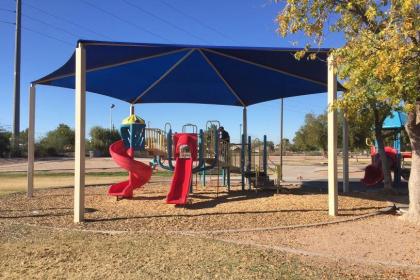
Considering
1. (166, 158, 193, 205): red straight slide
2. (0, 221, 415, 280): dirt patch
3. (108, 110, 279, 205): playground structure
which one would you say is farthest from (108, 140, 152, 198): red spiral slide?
(0, 221, 415, 280): dirt patch

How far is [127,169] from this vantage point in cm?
1366

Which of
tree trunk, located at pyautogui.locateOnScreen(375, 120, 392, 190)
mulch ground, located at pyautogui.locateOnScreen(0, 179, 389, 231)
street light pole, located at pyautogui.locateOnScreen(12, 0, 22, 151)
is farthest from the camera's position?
street light pole, located at pyautogui.locateOnScreen(12, 0, 22, 151)

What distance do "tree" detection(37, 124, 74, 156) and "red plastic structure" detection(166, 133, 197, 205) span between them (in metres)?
52.9

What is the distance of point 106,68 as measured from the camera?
1431 cm

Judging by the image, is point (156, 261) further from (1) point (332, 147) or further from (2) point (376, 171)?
(2) point (376, 171)

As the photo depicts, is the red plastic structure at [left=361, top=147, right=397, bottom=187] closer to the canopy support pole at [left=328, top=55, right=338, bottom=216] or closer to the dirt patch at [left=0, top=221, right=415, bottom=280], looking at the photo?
the canopy support pole at [left=328, top=55, right=338, bottom=216]

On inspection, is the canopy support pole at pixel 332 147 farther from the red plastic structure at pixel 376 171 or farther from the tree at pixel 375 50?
the red plastic structure at pixel 376 171

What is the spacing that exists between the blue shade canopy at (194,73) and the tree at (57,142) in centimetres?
4719

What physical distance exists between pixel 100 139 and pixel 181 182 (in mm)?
60722

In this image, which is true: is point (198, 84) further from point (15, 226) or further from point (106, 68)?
point (15, 226)

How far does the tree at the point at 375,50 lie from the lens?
22.8 ft

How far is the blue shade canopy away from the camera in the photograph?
1180cm

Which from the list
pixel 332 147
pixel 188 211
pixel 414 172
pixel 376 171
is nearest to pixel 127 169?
pixel 188 211

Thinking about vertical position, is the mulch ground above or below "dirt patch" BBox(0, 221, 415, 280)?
above
